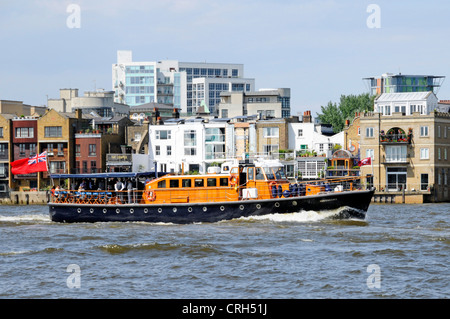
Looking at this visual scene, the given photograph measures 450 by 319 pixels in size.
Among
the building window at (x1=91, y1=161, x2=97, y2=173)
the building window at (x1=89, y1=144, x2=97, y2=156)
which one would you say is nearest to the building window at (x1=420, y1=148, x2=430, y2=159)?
the building window at (x1=91, y1=161, x2=97, y2=173)

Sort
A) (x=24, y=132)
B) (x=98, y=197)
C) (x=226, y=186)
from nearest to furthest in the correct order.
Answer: (x=226, y=186) → (x=98, y=197) → (x=24, y=132)

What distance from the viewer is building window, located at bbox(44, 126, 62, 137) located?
331ft

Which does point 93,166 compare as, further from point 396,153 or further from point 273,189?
point 273,189

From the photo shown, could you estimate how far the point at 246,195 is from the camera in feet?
156

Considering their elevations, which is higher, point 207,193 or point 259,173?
point 259,173

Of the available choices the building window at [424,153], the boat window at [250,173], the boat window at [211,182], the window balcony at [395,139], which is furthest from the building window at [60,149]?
the boat window at [250,173]

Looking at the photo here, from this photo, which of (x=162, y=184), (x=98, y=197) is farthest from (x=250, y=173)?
(x=98, y=197)

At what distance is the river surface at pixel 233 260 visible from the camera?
28.5 m

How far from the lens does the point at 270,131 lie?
3962 inches

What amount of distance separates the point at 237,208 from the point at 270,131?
2106 inches
